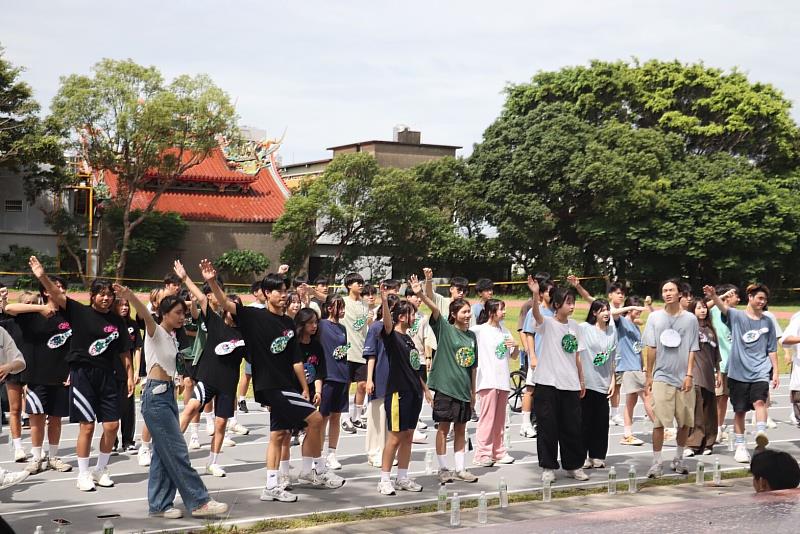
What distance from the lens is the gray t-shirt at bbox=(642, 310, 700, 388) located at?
400 inches

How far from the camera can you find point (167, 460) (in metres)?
7.91

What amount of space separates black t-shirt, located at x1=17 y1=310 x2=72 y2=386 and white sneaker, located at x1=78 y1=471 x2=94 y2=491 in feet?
3.89

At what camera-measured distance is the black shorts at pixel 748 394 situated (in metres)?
11.3

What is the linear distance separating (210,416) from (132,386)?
2140 mm

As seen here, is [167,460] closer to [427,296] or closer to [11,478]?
[11,478]

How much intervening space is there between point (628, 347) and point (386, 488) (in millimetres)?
5198

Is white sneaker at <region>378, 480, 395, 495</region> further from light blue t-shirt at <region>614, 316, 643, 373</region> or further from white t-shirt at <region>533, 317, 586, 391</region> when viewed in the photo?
light blue t-shirt at <region>614, 316, 643, 373</region>

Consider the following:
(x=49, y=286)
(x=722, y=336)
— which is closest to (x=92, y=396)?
(x=49, y=286)

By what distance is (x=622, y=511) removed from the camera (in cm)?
317

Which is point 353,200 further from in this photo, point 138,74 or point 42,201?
point 42,201

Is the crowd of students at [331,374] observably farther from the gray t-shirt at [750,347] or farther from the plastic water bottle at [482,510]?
the plastic water bottle at [482,510]

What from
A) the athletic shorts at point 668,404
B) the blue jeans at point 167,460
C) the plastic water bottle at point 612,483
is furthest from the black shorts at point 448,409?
the blue jeans at point 167,460

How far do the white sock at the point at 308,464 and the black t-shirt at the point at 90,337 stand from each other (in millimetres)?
2073

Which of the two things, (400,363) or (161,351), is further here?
(400,363)
